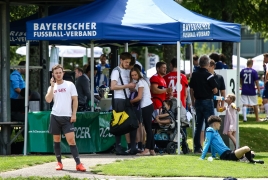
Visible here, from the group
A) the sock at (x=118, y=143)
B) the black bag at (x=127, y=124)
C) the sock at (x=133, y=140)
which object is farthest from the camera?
the sock at (x=118, y=143)

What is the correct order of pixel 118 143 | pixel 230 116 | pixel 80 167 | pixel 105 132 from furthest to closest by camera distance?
pixel 230 116
pixel 105 132
pixel 118 143
pixel 80 167

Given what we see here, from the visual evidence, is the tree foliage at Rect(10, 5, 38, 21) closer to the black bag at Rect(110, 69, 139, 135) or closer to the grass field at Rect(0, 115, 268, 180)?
the black bag at Rect(110, 69, 139, 135)

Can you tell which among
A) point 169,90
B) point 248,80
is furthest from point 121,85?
point 248,80

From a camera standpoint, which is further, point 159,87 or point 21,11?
point 21,11

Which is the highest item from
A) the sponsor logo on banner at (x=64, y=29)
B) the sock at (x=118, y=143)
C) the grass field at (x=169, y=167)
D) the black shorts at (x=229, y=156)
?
the sponsor logo on banner at (x=64, y=29)

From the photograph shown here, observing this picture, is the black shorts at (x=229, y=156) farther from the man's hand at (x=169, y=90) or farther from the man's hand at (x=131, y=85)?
the man's hand at (x=169, y=90)

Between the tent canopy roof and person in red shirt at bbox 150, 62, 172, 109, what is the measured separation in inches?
37.9

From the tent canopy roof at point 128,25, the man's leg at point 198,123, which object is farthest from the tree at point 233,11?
the tent canopy roof at point 128,25

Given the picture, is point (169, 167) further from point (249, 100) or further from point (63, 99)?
point (249, 100)

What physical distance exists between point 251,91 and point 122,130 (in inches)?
447

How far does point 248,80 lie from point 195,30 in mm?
10121

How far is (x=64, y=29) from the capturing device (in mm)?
16578

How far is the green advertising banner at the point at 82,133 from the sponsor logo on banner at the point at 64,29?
1.64 metres

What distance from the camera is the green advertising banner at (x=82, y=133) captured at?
17.2m
